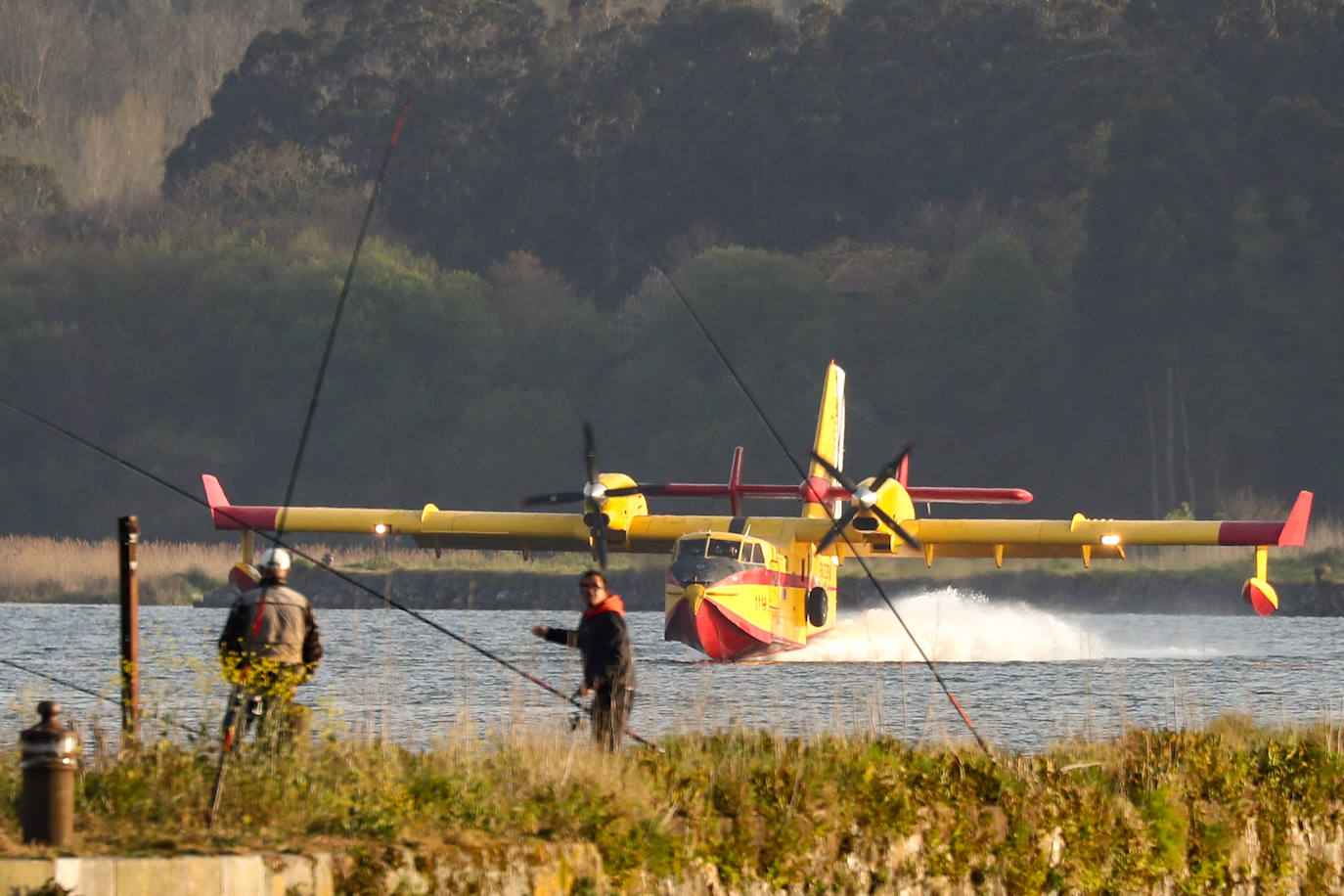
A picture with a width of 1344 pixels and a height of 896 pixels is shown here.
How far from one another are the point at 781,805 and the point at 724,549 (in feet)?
64.7

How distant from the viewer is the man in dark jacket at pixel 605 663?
40.3ft

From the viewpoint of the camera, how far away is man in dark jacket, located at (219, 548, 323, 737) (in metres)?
10.6

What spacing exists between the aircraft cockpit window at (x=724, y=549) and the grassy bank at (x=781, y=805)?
55.3 ft

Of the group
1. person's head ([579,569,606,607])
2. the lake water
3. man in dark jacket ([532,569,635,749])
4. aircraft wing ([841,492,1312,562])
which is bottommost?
the lake water

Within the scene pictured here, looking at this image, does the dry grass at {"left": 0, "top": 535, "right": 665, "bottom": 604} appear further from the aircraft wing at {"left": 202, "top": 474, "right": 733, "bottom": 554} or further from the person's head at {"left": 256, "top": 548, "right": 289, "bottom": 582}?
the person's head at {"left": 256, "top": 548, "right": 289, "bottom": 582}

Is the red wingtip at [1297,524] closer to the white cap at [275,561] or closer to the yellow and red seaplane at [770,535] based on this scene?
the yellow and red seaplane at [770,535]

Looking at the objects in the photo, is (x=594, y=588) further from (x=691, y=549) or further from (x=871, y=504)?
(x=871, y=504)

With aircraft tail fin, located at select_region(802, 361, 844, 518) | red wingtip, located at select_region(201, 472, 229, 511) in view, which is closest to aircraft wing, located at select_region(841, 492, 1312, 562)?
aircraft tail fin, located at select_region(802, 361, 844, 518)

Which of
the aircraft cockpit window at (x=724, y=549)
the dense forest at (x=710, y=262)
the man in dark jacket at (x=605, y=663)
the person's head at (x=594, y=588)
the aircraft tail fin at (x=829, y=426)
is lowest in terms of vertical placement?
the man in dark jacket at (x=605, y=663)

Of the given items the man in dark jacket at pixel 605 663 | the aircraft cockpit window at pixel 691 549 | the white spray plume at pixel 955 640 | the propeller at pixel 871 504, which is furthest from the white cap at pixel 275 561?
the white spray plume at pixel 955 640

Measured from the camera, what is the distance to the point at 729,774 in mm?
11133

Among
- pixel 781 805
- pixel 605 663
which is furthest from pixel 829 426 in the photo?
pixel 781 805

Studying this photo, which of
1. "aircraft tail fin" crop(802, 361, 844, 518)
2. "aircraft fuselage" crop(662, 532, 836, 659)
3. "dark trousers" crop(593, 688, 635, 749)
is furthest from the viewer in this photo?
"aircraft tail fin" crop(802, 361, 844, 518)

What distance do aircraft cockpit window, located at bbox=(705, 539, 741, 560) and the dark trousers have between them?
17.8 metres
